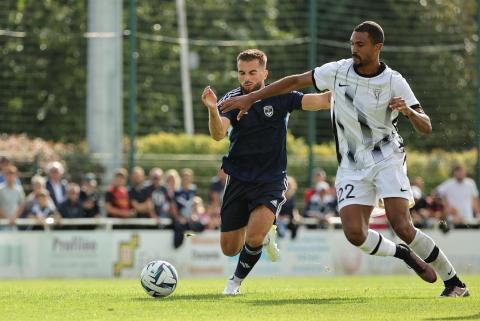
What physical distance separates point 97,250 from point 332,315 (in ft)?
39.8

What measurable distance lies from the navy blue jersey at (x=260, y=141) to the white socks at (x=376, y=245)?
139cm

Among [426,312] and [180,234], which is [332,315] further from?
[180,234]

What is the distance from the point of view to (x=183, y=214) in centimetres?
2114

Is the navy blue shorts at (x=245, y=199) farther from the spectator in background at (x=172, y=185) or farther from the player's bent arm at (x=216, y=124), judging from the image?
the spectator in background at (x=172, y=185)

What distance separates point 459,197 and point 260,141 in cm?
1201

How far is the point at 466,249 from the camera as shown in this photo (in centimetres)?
2327

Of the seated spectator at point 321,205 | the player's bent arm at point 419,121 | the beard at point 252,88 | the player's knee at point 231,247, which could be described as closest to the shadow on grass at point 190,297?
the player's knee at point 231,247

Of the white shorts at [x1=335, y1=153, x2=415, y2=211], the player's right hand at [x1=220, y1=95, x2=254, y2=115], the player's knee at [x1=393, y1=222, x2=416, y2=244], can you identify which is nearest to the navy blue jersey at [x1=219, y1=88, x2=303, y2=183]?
the white shorts at [x1=335, y1=153, x2=415, y2=211]

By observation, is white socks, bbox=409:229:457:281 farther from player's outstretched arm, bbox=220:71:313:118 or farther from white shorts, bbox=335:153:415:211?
player's outstretched arm, bbox=220:71:313:118

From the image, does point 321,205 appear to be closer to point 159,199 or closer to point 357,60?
point 159,199

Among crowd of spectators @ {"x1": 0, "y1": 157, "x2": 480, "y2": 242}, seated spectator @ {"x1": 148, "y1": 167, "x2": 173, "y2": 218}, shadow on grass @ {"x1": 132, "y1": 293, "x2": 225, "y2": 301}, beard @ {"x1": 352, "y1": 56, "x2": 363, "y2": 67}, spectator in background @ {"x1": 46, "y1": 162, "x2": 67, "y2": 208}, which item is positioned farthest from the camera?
seated spectator @ {"x1": 148, "y1": 167, "x2": 173, "y2": 218}

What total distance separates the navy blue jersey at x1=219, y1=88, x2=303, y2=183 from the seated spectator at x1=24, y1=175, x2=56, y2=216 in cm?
879

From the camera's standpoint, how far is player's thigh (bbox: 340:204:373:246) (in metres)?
10.6

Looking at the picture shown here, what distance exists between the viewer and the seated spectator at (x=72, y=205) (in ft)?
67.3
